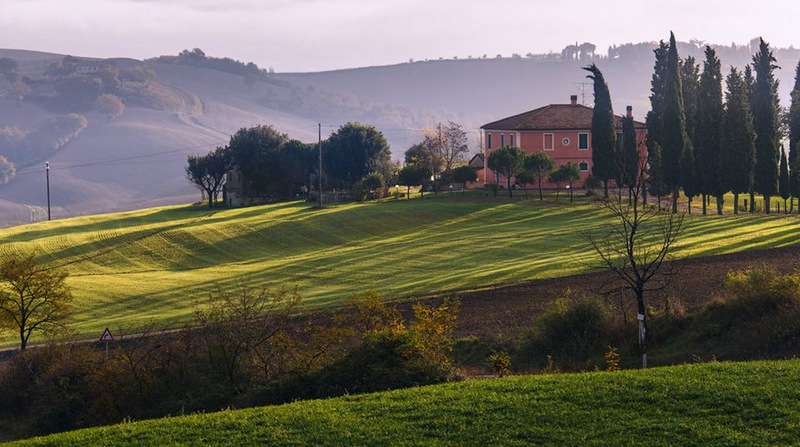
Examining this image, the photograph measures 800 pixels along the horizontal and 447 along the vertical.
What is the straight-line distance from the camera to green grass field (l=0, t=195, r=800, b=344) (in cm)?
4669

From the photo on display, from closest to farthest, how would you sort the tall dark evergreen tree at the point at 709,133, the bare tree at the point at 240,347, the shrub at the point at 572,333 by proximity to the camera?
1. the bare tree at the point at 240,347
2. the shrub at the point at 572,333
3. the tall dark evergreen tree at the point at 709,133

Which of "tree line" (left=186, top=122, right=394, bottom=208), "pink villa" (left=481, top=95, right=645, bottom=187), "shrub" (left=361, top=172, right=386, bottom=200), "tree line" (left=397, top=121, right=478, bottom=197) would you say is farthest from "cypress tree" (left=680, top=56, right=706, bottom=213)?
"tree line" (left=186, top=122, right=394, bottom=208)

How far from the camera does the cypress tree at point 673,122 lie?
7200 cm

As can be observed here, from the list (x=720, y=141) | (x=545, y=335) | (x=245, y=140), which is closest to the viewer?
(x=545, y=335)

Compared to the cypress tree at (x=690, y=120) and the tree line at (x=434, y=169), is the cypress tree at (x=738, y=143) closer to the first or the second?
the cypress tree at (x=690, y=120)

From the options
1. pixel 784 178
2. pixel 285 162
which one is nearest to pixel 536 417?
pixel 784 178

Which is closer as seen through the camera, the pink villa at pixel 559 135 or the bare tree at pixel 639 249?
the bare tree at pixel 639 249

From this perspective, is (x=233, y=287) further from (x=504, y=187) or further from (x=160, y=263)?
(x=504, y=187)

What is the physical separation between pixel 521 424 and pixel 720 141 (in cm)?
5842

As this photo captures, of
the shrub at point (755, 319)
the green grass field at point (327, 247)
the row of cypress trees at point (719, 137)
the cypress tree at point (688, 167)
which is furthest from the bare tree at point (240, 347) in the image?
the cypress tree at point (688, 167)

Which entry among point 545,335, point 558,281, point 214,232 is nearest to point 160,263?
point 214,232

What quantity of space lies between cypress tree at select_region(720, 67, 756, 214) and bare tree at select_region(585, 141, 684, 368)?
5.25 m

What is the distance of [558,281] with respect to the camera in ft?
139

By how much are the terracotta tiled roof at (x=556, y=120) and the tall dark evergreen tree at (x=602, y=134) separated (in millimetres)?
14643
